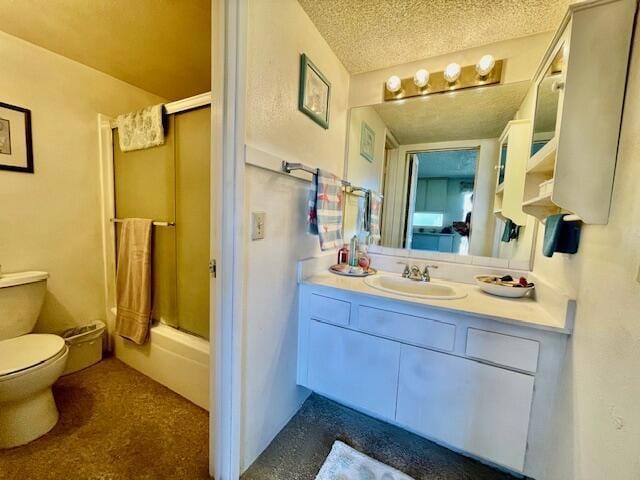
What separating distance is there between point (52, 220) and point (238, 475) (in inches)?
79.3

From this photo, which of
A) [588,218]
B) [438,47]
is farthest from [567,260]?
[438,47]

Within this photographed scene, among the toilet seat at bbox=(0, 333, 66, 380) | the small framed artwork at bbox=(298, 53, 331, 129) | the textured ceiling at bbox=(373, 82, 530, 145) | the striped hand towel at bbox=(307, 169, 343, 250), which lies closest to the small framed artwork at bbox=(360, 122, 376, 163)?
the textured ceiling at bbox=(373, 82, 530, 145)

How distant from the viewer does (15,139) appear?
1.57 metres

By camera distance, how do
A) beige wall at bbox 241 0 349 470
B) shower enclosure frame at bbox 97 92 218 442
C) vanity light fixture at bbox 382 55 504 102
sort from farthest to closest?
shower enclosure frame at bbox 97 92 218 442
vanity light fixture at bbox 382 55 504 102
beige wall at bbox 241 0 349 470

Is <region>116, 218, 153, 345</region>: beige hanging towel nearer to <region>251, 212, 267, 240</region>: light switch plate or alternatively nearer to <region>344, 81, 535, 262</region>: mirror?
<region>251, 212, 267, 240</region>: light switch plate

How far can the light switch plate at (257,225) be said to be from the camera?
108 cm

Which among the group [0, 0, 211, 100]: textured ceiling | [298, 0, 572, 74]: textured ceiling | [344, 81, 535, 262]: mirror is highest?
[0, 0, 211, 100]: textured ceiling

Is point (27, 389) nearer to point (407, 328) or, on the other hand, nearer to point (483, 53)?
point (407, 328)

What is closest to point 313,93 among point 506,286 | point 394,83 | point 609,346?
point 394,83

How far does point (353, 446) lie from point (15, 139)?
269 centimetres

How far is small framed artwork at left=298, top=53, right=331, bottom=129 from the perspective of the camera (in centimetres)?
130

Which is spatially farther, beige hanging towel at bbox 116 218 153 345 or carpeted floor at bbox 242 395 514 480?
beige hanging towel at bbox 116 218 153 345

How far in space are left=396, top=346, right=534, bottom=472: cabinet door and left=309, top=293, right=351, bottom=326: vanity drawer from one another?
324mm

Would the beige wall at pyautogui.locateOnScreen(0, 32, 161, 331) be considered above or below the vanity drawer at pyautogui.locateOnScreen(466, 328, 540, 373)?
above
